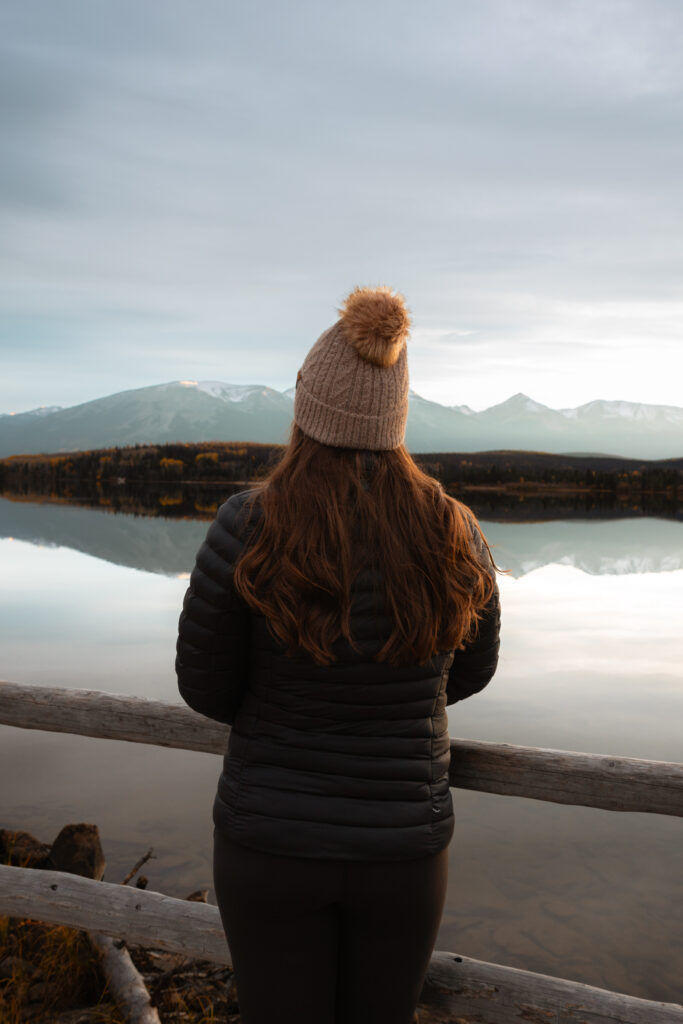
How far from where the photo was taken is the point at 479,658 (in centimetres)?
221

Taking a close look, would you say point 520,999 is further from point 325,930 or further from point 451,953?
point 325,930

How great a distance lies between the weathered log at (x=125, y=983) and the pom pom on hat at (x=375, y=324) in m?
2.69

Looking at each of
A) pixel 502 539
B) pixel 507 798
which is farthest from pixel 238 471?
pixel 507 798

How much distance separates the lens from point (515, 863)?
5.98 meters

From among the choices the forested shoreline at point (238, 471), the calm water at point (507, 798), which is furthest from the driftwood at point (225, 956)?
the forested shoreline at point (238, 471)

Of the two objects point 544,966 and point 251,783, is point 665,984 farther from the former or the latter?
point 251,783

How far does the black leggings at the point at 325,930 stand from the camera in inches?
70.9

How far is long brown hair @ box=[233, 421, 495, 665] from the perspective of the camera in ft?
5.67

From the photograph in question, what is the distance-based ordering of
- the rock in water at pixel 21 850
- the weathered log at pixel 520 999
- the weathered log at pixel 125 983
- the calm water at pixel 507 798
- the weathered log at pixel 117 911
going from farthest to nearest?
1. the calm water at pixel 507 798
2. the rock in water at pixel 21 850
3. the weathered log at pixel 125 983
4. the weathered log at pixel 117 911
5. the weathered log at pixel 520 999

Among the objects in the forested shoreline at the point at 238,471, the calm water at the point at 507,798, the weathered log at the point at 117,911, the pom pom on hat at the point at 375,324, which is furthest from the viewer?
the forested shoreline at the point at 238,471

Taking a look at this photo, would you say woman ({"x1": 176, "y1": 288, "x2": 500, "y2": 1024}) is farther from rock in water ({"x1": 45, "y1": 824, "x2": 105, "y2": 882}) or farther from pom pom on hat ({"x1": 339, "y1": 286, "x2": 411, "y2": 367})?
rock in water ({"x1": 45, "y1": 824, "x2": 105, "y2": 882})

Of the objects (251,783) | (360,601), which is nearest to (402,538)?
(360,601)

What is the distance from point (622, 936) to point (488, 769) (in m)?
3.20

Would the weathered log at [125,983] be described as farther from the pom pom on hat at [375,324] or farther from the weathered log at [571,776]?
the pom pom on hat at [375,324]
